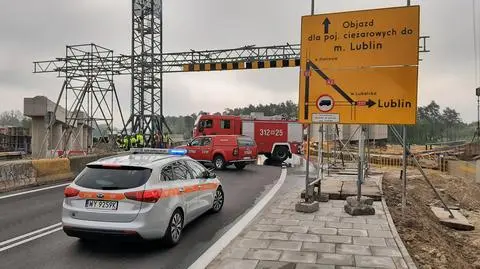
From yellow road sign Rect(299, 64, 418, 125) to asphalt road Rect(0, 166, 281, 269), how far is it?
2.91 m

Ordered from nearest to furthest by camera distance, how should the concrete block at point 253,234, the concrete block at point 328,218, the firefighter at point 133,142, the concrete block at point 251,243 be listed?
the concrete block at point 251,243 → the concrete block at point 253,234 → the concrete block at point 328,218 → the firefighter at point 133,142

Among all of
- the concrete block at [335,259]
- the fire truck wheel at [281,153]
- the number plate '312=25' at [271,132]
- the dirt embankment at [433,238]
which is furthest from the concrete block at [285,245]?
the number plate '312=25' at [271,132]

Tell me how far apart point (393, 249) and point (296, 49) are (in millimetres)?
26434

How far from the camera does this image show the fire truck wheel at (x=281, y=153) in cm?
2795

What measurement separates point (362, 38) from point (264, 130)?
66.5 ft

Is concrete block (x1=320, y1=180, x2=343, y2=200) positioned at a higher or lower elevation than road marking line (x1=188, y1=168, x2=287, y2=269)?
higher

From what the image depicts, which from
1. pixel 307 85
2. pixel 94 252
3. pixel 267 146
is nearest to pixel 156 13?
pixel 267 146

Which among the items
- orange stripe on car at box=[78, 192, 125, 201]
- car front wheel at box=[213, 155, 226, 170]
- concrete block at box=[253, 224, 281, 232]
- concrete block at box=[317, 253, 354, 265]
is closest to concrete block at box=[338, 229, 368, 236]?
concrete block at box=[253, 224, 281, 232]

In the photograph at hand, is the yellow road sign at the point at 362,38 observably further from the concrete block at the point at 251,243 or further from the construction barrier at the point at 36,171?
the construction barrier at the point at 36,171

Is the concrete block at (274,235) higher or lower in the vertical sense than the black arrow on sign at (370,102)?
lower

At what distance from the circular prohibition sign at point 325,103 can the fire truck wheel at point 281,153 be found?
18863 millimetres

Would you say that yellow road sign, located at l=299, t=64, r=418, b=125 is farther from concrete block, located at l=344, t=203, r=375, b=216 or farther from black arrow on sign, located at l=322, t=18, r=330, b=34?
concrete block, located at l=344, t=203, r=375, b=216

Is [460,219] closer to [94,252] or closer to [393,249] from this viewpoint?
[393,249]

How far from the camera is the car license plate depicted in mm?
6637
